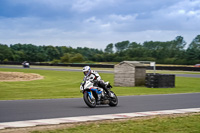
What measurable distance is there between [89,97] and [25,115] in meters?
2.45

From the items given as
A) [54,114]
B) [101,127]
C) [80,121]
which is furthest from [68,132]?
[54,114]

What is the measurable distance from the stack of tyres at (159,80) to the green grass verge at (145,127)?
13.1m

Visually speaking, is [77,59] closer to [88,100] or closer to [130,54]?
[130,54]

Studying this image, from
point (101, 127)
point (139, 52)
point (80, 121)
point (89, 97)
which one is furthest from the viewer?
point (139, 52)

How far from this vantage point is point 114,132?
657 cm

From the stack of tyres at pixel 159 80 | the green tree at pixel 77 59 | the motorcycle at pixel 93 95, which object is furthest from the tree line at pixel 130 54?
the motorcycle at pixel 93 95

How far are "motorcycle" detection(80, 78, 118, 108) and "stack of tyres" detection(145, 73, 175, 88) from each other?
10.6 meters

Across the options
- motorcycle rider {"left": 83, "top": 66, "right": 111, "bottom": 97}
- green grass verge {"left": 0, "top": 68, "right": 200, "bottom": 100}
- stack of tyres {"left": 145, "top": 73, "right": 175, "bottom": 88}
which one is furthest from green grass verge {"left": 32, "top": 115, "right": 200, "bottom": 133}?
stack of tyres {"left": 145, "top": 73, "right": 175, "bottom": 88}

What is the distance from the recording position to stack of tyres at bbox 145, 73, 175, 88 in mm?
21406

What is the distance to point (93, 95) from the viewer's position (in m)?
10.7

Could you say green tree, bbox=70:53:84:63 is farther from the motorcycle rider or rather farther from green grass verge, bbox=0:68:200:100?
the motorcycle rider

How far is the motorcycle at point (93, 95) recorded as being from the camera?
1042 cm

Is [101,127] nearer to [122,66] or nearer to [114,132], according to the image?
[114,132]

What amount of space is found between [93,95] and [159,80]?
11.5 m
